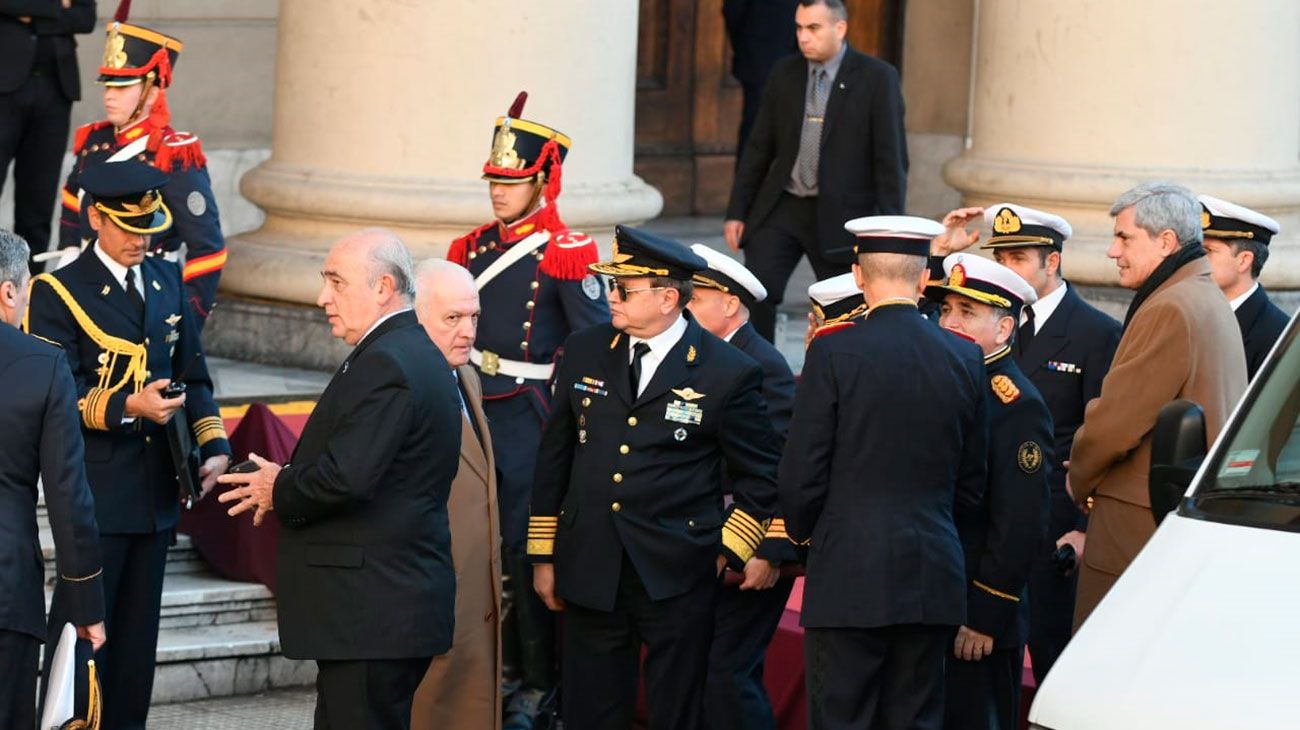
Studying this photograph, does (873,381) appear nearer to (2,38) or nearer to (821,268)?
(821,268)

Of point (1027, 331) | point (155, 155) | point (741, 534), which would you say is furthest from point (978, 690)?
point (155, 155)

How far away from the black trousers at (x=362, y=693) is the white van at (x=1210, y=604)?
173 centimetres

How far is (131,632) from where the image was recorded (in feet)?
21.7

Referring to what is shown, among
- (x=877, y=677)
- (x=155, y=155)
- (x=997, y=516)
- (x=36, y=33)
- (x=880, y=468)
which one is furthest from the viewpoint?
(x=36, y=33)

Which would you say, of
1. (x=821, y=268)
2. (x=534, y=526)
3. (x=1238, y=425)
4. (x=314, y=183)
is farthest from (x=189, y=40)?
(x=1238, y=425)

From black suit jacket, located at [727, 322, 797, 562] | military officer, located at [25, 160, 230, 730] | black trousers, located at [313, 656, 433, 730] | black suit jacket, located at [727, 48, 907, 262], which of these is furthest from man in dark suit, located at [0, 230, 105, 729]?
black suit jacket, located at [727, 48, 907, 262]

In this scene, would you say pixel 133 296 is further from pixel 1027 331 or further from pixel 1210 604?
pixel 1210 604

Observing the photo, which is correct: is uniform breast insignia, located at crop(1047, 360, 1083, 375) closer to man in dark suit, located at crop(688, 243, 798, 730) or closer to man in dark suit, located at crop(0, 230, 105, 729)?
man in dark suit, located at crop(688, 243, 798, 730)

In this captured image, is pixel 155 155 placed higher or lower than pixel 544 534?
higher

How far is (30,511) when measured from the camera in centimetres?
549

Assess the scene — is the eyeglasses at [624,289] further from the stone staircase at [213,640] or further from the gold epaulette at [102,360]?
the stone staircase at [213,640]

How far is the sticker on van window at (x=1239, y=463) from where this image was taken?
5012mm

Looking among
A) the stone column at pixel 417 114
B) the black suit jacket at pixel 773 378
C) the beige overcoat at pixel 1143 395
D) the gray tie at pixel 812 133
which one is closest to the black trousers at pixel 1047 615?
the beige overcoat at pixel 1143 395

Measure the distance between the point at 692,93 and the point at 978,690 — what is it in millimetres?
8616
